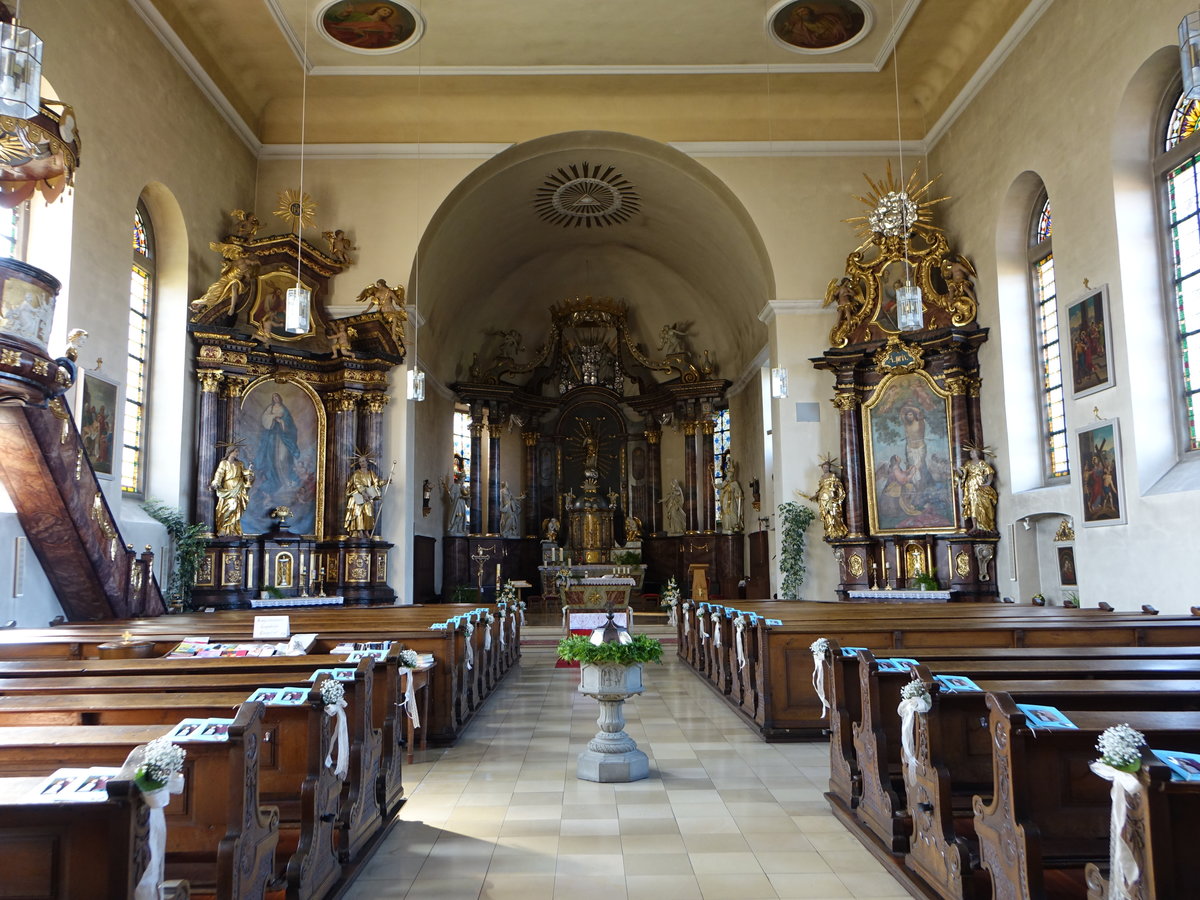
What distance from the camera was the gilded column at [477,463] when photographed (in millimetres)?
23812

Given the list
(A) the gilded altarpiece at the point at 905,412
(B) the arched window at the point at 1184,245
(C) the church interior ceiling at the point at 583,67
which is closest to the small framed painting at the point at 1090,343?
(B) the arched window at the point at 1184,245

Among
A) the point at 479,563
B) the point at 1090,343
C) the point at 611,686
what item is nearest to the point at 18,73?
the point at 611,686

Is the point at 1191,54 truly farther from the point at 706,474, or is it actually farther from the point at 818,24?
the point at 706,474

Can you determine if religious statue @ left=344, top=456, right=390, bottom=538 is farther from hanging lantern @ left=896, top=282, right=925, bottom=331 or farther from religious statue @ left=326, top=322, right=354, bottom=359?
hanging lantern @ left=896, top=282, right=925, bottom=331

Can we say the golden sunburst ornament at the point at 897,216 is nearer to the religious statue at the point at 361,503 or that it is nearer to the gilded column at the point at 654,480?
the gilded column at the point at 654,480

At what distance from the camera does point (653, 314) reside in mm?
26312

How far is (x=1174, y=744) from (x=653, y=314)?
23.4 m

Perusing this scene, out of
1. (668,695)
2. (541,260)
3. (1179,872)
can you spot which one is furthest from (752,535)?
(1179,872)

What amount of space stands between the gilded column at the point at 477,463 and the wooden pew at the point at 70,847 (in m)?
21.2

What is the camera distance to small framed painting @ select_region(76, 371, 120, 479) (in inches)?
468

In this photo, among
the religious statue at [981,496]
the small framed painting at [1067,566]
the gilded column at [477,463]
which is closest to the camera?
the small framed painting at [1067,566]

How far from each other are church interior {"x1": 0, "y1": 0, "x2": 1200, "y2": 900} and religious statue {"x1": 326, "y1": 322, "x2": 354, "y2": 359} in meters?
0.11

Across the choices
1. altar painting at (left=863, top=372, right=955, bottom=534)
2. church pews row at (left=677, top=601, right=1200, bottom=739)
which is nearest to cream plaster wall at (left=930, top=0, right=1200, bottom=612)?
altar painting at (left=863, top=372, right=955, bottom=534)

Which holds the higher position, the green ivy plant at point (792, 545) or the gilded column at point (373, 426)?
the gilded column at point (373, 426)
